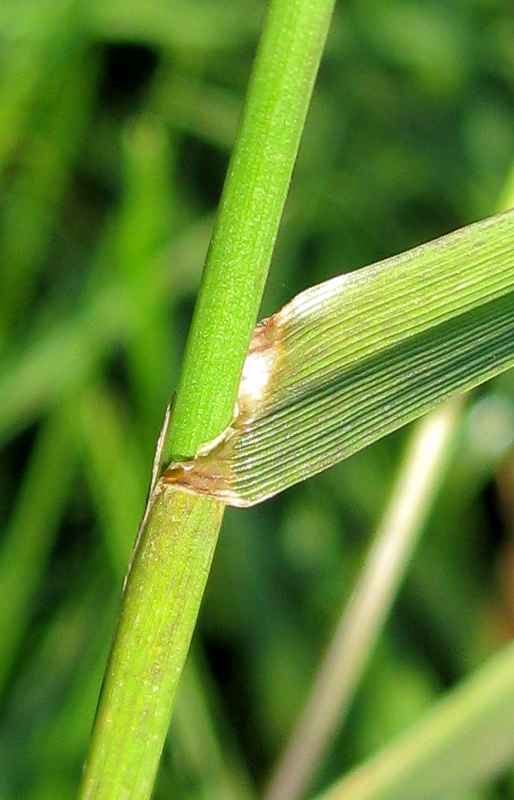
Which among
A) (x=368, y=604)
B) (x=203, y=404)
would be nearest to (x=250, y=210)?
(x=203, y=404)

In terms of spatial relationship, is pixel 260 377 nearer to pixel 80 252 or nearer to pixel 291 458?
pixel 291 458

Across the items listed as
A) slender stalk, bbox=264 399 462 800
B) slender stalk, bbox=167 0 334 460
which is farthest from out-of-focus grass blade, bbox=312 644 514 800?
slender stalk, bbox=167 0 334 460

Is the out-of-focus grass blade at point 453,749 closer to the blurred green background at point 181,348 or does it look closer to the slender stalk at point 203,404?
the slender stalk at point 203,404

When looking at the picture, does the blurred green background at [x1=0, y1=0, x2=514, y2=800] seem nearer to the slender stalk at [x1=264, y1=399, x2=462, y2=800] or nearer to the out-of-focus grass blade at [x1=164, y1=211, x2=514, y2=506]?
the slender stalk at [x1=264, y1=399, x2=462, y2=800]

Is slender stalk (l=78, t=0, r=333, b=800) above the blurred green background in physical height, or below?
below

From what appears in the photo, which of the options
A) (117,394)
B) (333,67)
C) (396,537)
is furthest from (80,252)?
(396,537)
